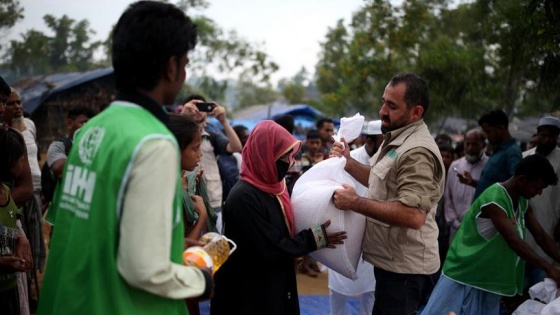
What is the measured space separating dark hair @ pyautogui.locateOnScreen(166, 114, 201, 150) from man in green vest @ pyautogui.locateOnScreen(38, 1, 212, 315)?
35.6 inches

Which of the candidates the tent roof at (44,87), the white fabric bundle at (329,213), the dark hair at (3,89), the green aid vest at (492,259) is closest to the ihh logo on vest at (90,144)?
the white fabric bundle at (329,213)

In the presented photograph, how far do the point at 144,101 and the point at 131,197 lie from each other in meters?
0.33

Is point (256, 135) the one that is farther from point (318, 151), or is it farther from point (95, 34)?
point (95, 34)

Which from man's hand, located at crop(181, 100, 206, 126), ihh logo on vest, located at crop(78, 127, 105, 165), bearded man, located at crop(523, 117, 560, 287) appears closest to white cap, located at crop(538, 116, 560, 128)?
bearded man, located at crop(523, 117, 560, 287)

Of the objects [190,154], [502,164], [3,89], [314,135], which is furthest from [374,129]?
[3,89]

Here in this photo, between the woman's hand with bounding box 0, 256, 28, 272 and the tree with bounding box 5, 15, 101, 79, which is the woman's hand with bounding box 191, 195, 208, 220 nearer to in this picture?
the woman's hand with bounding box 0, 256, 28, 272

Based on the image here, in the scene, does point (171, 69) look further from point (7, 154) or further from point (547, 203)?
point (547, 203)

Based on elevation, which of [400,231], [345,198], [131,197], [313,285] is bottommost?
[313,285]

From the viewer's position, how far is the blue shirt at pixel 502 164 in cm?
544

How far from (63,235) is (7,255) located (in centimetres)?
114

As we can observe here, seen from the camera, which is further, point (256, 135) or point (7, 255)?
point (256, 135)

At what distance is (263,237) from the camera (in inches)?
109

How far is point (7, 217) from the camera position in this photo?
2738 mm

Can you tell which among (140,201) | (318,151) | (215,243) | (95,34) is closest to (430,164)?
(215,243)
